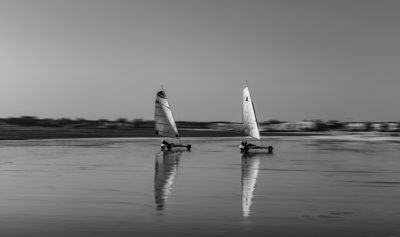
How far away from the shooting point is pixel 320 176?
120 feet

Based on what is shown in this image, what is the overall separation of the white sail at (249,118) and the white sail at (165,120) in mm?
10128

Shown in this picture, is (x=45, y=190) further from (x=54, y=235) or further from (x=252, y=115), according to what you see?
(x=252, y=115)

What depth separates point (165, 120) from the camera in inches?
Answer: 3214

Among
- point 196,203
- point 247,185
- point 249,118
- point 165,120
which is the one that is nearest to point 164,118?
point 165,120

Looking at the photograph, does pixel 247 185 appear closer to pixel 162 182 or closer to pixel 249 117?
pixel 162 182

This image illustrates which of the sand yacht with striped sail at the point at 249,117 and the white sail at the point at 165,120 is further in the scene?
the white sail at the point at 165,120

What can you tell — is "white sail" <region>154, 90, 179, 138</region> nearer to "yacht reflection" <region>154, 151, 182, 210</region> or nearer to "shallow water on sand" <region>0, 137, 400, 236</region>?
"yacht reflection" <region>154, 151, 182, 210</region>

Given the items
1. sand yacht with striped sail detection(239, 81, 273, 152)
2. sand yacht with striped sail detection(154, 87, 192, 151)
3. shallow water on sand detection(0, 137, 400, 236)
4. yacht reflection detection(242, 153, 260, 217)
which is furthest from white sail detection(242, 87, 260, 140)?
shallow water on sand detection(0, 137, 400, 236)

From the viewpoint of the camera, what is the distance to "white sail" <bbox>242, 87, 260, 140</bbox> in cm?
7825

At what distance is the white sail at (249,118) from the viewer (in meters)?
78.2

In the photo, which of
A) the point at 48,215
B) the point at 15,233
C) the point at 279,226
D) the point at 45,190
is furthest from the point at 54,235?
the point at 45,190

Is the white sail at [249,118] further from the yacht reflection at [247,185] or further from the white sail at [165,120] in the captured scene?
the yacht reflection at [247,185]

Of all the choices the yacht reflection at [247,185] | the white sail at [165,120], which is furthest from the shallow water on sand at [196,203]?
the white sail at [165,120]

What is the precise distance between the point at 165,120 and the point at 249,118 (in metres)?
12.1
